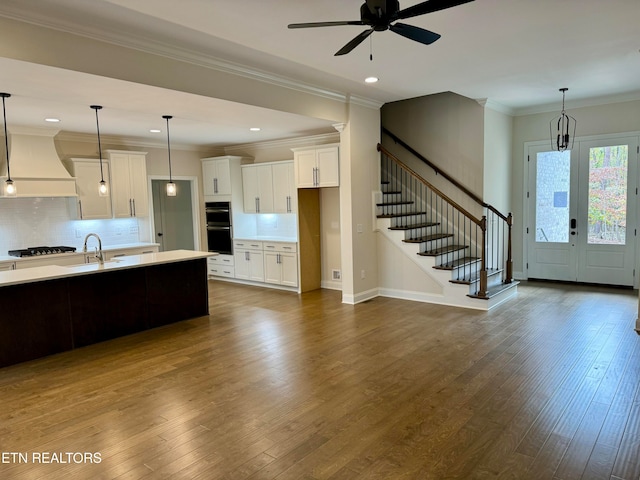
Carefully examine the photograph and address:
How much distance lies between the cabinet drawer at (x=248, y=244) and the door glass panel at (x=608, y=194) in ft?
18.3

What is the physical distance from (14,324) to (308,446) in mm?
3383

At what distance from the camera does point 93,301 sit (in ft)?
16.0

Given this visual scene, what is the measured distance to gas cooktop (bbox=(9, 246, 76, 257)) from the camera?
6.08 meters

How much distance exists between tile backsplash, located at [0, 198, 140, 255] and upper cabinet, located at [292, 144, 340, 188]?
11.2 ft

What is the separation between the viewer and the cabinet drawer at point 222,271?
840 centimetres

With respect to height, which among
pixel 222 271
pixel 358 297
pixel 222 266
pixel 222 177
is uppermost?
pixel 222 177

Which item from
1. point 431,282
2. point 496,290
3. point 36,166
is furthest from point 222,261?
point 496,290

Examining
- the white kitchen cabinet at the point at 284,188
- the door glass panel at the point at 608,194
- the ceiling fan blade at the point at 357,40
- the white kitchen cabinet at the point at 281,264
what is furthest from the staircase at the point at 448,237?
the ceiling fan blade at the point at 357,40

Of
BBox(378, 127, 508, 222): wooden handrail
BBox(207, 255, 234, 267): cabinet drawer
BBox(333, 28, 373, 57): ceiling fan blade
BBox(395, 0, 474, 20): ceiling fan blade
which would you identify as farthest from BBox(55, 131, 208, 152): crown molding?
BBox(395, 0, 474, 20): ceiling fan blade

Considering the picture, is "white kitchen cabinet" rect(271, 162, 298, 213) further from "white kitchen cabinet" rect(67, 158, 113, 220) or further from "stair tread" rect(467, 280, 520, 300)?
"stair tread" rect(467, 280, 520, 300)

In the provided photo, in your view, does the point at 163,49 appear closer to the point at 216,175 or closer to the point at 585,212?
the point at 216,175

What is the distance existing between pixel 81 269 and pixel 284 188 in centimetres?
364

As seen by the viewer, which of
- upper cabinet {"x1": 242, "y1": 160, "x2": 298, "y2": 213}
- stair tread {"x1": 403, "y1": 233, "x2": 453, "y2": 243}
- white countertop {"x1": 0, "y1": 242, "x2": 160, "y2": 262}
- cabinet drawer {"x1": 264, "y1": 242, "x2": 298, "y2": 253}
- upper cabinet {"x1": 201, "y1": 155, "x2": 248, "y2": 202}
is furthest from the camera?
upper cabinet {"x1": 201, "y1": 155, "x2": 248, "y2": 202}

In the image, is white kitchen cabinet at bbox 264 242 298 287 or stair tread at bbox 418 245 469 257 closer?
stair tread at bbox 418 245 469 257
